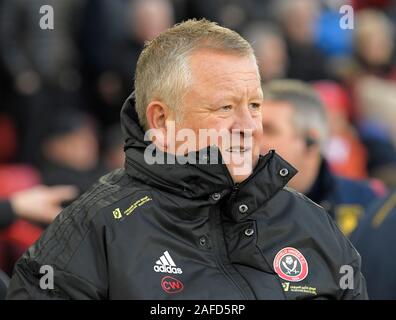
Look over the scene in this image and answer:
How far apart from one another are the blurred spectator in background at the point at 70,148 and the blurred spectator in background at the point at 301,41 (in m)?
2.88

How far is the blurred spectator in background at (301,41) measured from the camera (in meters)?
10.5

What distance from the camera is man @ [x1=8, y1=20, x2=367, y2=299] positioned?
316 cm

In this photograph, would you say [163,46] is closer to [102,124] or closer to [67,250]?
[67,250]

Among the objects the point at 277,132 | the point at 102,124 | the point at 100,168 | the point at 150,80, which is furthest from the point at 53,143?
the point at 150,80

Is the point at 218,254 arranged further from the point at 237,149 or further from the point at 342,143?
the point at 342,143

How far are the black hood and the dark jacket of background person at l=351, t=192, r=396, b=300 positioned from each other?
1026mm

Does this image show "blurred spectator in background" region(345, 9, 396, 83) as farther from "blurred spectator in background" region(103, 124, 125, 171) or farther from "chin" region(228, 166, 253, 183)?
"chin" region(228, 166, 253, 183)

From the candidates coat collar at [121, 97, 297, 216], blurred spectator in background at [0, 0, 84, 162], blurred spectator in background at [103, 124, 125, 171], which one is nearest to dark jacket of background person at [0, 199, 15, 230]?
coat collar at [121, 97, 297, 216]

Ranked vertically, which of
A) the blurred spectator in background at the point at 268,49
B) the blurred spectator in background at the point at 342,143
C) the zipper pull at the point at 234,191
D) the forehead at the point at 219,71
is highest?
the forehead at the point at 219,71

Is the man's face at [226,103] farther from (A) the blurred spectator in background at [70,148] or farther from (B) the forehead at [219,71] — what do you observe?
(A) the blurred spectator in background at [70,148]

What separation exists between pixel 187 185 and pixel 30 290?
0.60 m

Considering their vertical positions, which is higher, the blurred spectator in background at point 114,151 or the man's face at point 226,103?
the man's face at point 226,103

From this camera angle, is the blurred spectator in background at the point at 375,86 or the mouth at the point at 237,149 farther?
the blurred spectator in background at the point at 375,86

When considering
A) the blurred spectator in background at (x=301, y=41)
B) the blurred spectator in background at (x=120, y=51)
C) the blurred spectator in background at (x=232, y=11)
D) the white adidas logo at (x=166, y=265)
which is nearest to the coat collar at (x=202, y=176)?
the white adidas logo at (x=166, y=265)
